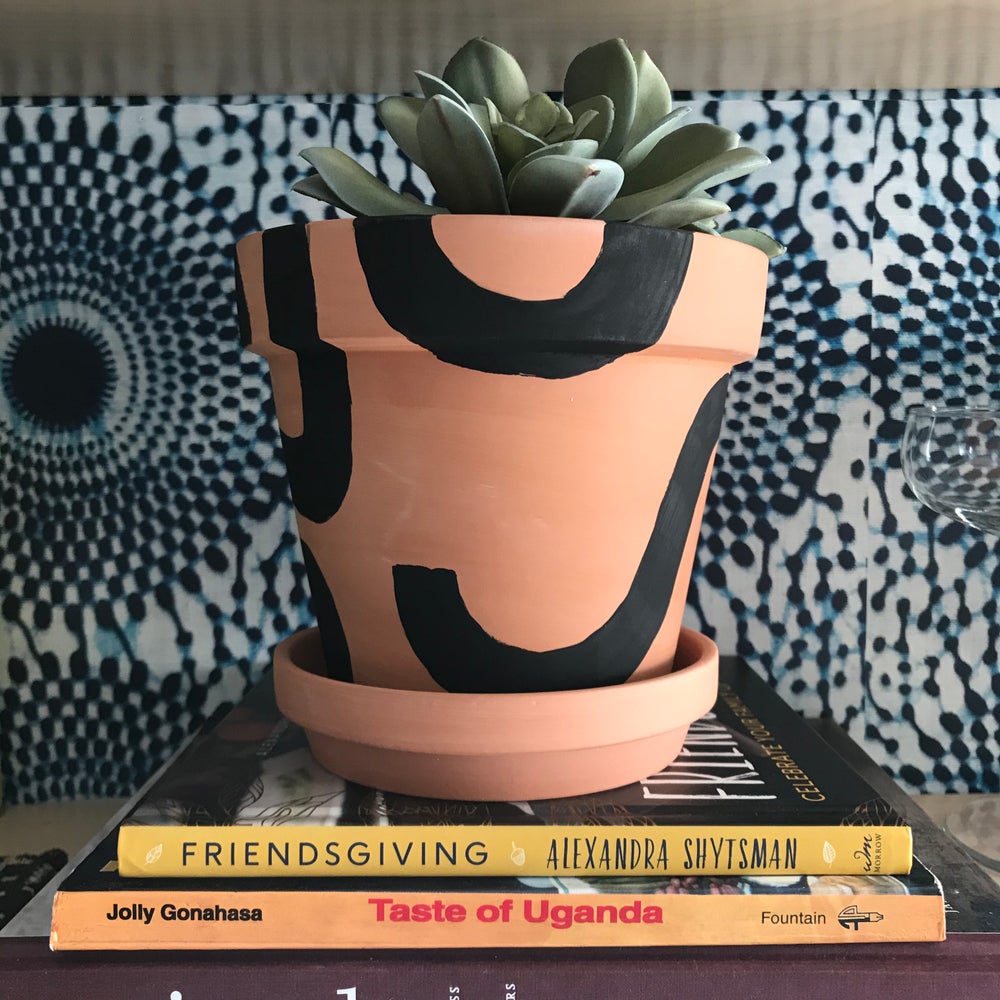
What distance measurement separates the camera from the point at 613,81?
48 centimetres

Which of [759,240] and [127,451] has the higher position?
[759,240]

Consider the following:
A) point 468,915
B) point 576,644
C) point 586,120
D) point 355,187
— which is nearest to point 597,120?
point 586,120

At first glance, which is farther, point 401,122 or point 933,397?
point 933,397

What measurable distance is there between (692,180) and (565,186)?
6 centimetres

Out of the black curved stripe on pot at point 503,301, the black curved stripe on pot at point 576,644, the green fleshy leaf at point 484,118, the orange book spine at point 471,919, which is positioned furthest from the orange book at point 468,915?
the green fleshy leaf at point 484,118

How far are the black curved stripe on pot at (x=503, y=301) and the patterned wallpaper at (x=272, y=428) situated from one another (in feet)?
1.13

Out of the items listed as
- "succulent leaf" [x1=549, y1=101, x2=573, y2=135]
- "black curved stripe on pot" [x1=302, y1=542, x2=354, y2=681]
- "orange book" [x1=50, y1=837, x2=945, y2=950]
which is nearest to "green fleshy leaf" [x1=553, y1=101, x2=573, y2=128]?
"succulent leaf" [x1=549, y1=101, x2=573, y2=135]

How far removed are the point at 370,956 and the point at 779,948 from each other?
0.57 ft

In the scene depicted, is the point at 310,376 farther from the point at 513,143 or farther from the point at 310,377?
the point at 513,143

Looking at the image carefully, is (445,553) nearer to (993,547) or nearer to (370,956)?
(370,956)

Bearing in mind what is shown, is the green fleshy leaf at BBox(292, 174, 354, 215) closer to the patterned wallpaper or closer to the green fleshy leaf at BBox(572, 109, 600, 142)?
the green fleshy leaf at BBox(572, 109, 600, 142)

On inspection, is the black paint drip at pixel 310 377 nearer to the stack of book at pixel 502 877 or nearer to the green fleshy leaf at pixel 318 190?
the green fleshy leaf at pixel 318 190

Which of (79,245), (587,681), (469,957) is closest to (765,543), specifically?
(587,681)

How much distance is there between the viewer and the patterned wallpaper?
74 cm
